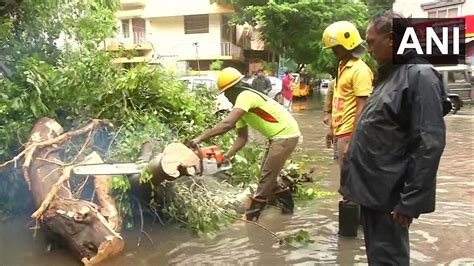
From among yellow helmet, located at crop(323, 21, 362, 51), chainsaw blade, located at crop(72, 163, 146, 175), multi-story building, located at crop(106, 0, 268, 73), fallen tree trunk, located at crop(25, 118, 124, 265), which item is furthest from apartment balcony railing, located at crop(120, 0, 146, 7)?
yellow helmet, located at crop(323, 21, 362, 51)

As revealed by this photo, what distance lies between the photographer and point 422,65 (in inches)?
97.1

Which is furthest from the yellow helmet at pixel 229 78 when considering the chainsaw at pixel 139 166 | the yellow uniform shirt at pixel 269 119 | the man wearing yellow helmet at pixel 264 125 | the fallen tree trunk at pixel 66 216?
the fallen tree trunk at pixel 66 216

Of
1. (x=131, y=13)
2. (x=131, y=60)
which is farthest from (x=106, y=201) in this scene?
(x=131, y=13)

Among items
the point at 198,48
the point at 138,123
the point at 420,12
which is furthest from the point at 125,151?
the point at 420,12

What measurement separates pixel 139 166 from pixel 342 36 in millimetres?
2232

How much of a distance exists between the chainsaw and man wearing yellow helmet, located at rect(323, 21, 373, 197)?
1195 mm

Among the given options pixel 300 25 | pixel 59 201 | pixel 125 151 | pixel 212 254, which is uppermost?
pixel 300 25

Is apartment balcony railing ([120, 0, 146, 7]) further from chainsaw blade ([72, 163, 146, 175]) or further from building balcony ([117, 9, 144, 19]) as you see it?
chainsaw blade ([72, 163, 146, 175])

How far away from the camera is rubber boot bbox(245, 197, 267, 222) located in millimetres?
5014

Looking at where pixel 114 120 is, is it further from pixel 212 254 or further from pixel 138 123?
pixel 212 254

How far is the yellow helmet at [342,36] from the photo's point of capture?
4.25m

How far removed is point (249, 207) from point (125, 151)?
1418 mm

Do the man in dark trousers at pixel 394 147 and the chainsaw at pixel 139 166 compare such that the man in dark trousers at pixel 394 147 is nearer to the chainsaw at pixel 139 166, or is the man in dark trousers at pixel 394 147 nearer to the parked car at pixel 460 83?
the chainsaw at pixel 139 166

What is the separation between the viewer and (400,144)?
2.49m
